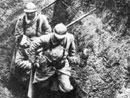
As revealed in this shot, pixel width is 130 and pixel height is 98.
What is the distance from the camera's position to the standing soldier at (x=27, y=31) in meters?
10.9

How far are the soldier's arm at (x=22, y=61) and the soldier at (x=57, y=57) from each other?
47cm

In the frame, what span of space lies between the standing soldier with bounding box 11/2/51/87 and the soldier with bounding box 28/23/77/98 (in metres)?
0.50

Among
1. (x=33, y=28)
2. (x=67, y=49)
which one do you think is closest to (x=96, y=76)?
(x=67, y=49)

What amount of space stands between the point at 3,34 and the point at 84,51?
304cm

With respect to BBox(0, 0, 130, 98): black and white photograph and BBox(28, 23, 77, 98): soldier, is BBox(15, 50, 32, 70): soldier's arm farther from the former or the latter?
BBox(28, 23, 77, 98): soldier

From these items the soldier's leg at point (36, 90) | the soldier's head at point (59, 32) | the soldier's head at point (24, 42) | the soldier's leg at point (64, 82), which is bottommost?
the soldier's leg at point (36, 90)

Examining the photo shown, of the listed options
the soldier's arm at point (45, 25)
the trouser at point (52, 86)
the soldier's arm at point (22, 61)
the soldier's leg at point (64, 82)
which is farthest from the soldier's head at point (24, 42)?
the soldier's leg at point (64, 82)

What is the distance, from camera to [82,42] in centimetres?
1162

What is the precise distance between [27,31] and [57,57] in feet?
4.58

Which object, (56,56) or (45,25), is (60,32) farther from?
(45,25)

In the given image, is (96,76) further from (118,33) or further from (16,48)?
(16,48)

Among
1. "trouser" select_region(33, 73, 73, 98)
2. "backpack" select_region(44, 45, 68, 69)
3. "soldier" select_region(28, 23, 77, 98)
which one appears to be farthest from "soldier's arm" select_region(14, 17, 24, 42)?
"trouser" select_region(33, 73, 73, 98)

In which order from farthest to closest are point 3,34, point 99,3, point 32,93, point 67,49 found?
1. point 3,34
2. point 99,3
3. point 32,93
4. point 67,49

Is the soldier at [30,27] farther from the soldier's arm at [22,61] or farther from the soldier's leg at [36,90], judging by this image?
the soldier's leg at [36,90]
